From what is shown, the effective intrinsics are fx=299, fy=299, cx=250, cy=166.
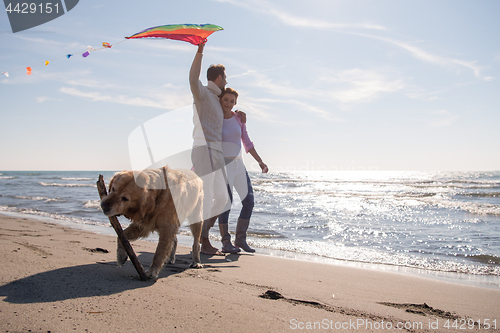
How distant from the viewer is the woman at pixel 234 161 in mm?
4261

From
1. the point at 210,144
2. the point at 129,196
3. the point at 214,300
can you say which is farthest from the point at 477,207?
the point at 129,196

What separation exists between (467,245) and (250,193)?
4321 millimetres

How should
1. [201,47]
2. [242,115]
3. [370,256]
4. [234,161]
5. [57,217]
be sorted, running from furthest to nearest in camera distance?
[57,217]
[370,256]
[242,115]
[234,161]
[201,47]

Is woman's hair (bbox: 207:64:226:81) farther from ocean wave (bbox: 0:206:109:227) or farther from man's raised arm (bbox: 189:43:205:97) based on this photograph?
ocean wave (bbox: 0:206:109:227)

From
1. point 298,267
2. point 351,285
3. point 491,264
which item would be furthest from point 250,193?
point 491,264

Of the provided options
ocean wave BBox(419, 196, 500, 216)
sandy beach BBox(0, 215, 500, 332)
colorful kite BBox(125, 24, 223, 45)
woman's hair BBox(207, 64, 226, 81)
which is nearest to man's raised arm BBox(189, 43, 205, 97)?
colorful kite BBox(125, 24, 223, 45)

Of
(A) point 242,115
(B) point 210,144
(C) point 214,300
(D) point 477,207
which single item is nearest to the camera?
(C) point 214,300

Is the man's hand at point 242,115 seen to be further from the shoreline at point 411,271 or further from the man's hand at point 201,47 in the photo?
the shoreline at point 411,271

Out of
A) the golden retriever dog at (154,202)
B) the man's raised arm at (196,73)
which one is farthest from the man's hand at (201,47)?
the golden retriever dog at (154,202)

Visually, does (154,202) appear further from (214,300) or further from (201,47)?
(201,47)

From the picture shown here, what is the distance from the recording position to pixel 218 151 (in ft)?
13.4

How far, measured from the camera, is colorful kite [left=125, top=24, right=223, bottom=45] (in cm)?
284

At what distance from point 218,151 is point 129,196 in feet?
5.87

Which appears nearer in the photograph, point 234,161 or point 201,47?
point 201,47
